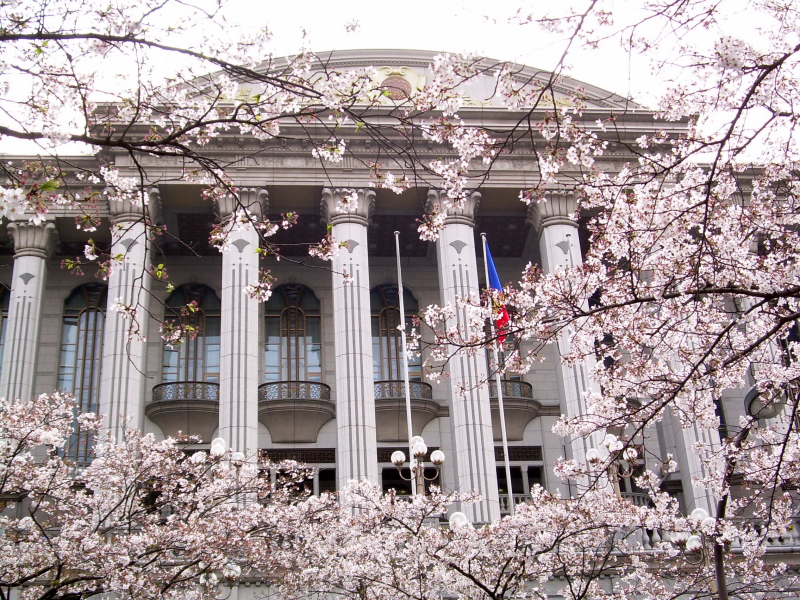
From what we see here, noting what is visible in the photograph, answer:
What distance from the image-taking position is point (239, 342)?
99.8 feet

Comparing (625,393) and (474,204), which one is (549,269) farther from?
(625,393)

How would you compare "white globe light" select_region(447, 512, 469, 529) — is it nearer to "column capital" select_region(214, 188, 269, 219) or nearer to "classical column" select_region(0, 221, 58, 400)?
"column capital" select_region(214, 188, 269, 219)

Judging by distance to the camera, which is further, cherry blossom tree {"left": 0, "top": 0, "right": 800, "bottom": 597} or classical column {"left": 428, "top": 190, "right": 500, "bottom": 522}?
classical column {"left": 428, "top": 190, "right": 500, "bottom": 522}

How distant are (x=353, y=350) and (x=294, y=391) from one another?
5138 mm

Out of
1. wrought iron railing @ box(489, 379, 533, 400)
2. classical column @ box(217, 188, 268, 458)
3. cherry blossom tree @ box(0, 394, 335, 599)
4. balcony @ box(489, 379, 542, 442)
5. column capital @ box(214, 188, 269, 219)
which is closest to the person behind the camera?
cherry blossom tree @ box(0, 394, 335, 599)

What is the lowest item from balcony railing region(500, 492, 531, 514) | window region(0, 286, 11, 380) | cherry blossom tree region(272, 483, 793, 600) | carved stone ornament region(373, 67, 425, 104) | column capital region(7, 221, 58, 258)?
cherry blossom tree region(272, 483, 793, 600)

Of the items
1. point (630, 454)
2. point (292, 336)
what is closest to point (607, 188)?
point (630, 454)

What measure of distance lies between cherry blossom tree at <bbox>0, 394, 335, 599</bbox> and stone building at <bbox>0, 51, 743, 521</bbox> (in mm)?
5253

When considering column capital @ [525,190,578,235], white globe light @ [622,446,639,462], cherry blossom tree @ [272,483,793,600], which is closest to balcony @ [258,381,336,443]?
column capital @ [525,190,578,235]

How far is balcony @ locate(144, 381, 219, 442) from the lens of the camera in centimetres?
3372

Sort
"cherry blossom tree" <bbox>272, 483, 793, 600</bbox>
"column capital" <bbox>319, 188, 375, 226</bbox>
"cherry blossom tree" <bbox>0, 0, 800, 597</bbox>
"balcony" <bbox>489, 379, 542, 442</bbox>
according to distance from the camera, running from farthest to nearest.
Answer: "balcony" <bbox>489, 379, 542, 442</bbox> → "column capital" <bbox>319, 188, 375, 226</bbox> → "cherry blossom tree" <bbox>272, 483, 793, 600</bbox> → "cherry blossom tree" <bbox>0, 0, 800, 597</bbox>

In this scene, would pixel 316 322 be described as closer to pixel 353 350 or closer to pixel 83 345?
pixel 353 350

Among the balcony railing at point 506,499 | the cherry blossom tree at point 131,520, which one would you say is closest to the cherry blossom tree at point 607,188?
the cherry blossom tree at point 131,520

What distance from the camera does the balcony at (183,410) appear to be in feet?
111
